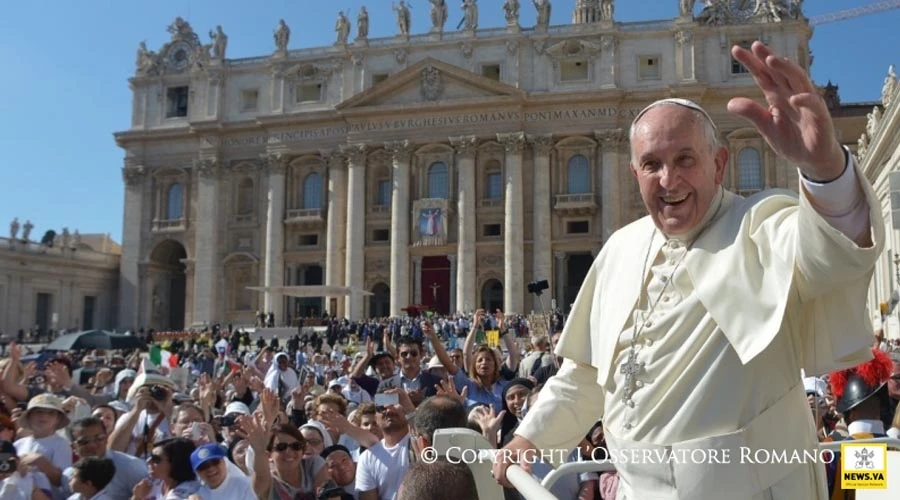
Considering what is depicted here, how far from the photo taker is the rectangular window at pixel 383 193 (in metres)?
44.7

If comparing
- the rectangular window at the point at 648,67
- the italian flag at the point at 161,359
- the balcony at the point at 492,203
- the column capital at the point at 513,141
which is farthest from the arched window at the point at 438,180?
the italian flag at the point at 161,359

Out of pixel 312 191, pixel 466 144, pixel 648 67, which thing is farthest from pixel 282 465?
pixel 312 191

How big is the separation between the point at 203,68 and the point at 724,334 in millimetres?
49733

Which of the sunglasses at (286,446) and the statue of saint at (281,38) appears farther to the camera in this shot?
the statue of saint at (281,38)

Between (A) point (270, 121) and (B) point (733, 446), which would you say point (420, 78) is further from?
(B) point (733, 446)

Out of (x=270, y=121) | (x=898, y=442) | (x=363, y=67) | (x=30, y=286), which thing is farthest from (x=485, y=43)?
(x=898, y=442)

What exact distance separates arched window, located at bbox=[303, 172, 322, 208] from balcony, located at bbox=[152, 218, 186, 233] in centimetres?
792

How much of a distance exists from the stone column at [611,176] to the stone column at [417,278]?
961 centimetres

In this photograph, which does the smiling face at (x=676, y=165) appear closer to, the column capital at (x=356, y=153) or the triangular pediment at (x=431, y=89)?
the triangular pediment at (x=431, y=89)

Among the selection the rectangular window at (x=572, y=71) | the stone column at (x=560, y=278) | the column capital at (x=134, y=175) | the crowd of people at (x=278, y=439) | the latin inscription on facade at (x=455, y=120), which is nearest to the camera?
the crowd of people at (x=278, y=439)

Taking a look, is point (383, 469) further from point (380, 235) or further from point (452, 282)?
point (380, 235)

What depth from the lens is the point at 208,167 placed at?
154 feet

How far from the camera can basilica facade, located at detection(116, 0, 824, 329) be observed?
41156mm

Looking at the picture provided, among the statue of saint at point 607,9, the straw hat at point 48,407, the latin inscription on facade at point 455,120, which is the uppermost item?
the statue of saint at point 607,9
